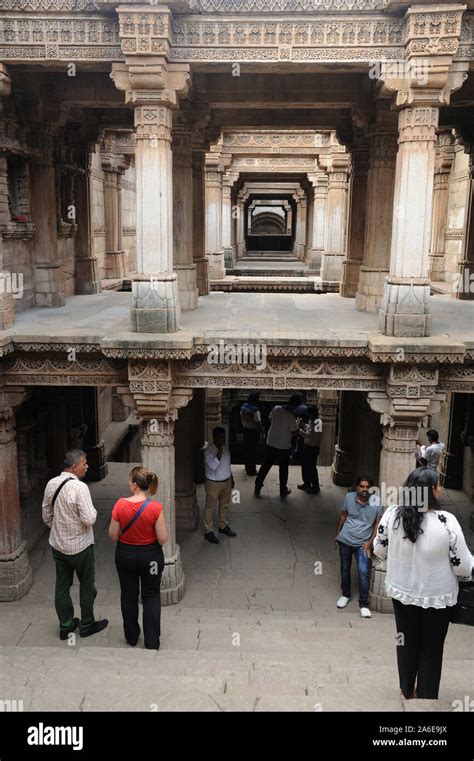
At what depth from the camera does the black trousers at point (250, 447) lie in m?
11.7

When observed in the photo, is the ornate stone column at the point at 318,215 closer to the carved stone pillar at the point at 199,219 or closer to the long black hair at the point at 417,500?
the carved stone pillar at the point at 199,219

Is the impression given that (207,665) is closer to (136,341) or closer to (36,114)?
(136,341)

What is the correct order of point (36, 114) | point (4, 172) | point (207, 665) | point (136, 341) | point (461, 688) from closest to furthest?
1. point (461, 688)
2. point (207, 665)
3. point (136, 341)
4. point (4, 172)
5. point (36, 114)

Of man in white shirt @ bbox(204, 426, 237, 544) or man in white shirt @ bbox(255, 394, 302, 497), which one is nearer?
man in white shirt @ bbox(204, 426, 237, 544)

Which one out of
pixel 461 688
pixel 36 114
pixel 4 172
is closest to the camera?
pixel 461 688

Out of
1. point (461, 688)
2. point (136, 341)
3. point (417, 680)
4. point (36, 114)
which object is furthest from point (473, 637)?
point (36, 114)

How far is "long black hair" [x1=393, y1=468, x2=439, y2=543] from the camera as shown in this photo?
3906 mm

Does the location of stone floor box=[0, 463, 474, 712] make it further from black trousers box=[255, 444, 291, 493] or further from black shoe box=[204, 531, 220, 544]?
black trousers box=[255, 444, 291, 493]

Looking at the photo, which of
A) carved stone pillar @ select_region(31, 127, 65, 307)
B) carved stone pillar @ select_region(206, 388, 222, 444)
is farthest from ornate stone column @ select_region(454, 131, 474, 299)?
carved stone pillar @ select_region(31, 127, 65, 307)

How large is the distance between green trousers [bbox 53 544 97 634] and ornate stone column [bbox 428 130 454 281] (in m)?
12.3

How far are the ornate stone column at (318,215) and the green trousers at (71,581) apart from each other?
16.8 meters

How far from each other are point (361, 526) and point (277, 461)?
3.58 m

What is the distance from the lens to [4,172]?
8.49 meters

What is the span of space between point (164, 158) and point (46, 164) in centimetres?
318
